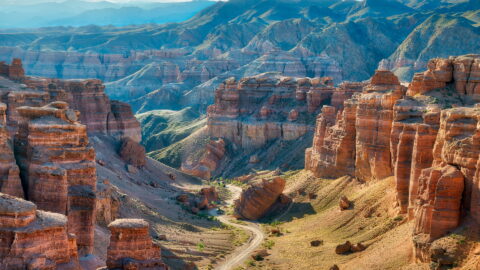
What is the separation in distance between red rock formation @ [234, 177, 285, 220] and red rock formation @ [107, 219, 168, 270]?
123ft

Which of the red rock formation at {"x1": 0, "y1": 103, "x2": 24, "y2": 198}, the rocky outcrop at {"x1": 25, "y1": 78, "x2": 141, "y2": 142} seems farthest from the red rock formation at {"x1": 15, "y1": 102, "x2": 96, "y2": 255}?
the rocky outcrop at {"x1": 25, "y1": 78, "x2": 141, "y2": 142}

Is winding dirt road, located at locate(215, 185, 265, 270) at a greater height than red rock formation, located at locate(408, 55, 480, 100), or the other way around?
red rock formation, located at locate(408, 55, 480, 100)

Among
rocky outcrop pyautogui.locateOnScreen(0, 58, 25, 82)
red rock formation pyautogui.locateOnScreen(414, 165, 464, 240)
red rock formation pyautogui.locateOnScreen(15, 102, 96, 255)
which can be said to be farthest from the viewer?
rocky outcrop pyautogui.locateOnScreen(0, 58, 25, 82)

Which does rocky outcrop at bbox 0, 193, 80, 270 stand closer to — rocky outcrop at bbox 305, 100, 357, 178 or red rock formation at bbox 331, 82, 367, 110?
rocky outcrop at bbox 305, 100, 357, 178

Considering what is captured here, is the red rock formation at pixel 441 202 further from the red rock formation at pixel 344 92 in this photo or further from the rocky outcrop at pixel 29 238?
the red rock formation at pixel 344 92

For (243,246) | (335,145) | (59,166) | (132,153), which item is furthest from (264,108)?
(59,166)

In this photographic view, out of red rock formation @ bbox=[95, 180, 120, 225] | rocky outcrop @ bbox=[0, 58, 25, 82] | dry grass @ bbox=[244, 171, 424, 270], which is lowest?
dry grass @ bbox=[244, 171, 424, 270]

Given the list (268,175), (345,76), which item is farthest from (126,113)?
(345,76)

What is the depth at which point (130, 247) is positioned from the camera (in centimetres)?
3262

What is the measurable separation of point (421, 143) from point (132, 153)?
44.9 m

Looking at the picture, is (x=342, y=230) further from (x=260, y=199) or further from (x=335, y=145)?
(x=260, y=199)

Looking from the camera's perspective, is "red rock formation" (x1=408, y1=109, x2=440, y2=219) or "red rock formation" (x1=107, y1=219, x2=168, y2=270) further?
"red rock formation" (x1=408, y1=109, x2=440, y2=219)

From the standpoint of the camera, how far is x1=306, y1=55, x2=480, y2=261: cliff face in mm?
39719

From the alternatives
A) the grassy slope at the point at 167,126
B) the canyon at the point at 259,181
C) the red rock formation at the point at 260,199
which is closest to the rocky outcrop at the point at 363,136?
the canyon at the point at 259,181
